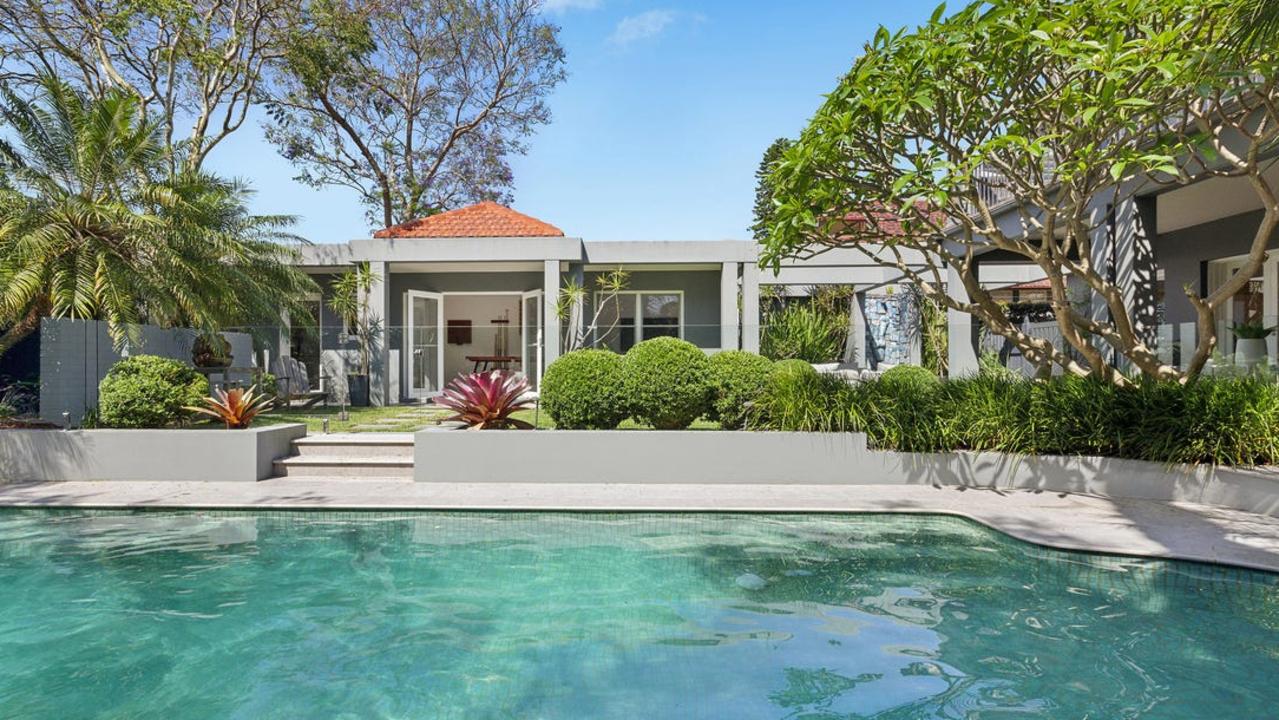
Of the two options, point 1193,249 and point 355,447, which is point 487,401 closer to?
point 355,447

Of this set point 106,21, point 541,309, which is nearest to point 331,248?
point 541,309

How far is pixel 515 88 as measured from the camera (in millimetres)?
26609

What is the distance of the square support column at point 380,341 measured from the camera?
555 inches

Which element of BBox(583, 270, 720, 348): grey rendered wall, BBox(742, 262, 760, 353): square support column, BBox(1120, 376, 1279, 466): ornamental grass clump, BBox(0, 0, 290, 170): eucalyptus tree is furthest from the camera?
BBox(583, 270, 720, 348): grey rendered wall

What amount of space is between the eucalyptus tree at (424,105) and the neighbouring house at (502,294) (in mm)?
9253

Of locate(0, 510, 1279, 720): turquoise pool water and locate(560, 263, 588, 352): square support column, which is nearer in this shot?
locate(0, 510, 1279, 720): turquoise pool water

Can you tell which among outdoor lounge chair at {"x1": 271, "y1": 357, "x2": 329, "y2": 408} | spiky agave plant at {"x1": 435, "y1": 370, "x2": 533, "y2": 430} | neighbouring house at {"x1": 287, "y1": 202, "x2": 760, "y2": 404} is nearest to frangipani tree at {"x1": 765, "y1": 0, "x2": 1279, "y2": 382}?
spiky agave plant at {"x1": 435, "y1": 370, "x2": 533, "y2": 430}

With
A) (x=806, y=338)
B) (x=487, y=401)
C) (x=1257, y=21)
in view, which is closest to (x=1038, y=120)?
(x=1257, y=21)

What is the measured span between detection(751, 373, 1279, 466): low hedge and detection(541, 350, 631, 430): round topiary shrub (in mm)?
1747

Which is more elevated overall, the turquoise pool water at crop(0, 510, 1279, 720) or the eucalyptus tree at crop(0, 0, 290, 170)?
the eucalyptus tree at crop(0, 0, 290, 170)

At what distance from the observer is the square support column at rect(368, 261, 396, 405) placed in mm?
14109

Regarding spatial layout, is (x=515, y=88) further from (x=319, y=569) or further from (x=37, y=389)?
(x=319, y=569)

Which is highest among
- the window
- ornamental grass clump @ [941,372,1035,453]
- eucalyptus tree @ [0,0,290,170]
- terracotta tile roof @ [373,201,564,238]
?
eucalyptus tree @ [0,0,290,170]

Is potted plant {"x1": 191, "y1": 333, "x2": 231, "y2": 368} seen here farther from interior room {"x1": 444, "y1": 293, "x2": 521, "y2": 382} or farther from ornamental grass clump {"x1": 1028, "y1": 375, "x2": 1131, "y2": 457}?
ornamental grass clump {"x1": 1028, "y1": 375, "x2": 1131, "y2": 457}
